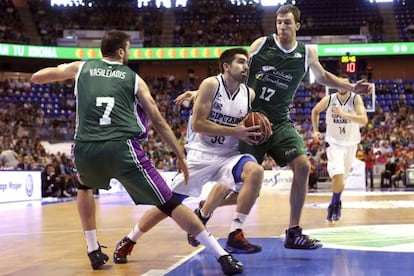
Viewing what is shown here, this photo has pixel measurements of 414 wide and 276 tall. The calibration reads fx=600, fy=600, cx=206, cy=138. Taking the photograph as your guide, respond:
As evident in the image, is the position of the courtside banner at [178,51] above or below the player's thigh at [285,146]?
above

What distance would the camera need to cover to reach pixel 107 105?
4051mm

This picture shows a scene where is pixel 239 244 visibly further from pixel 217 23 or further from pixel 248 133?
pixel 217 23

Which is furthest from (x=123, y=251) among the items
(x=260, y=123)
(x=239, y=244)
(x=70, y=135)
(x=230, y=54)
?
(x=70, y=135)

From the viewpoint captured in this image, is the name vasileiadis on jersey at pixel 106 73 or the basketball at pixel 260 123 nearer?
the name vasileiadis on jersey at pixel 106 73

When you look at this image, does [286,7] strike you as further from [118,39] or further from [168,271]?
[168,271]

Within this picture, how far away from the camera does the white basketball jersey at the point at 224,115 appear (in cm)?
482

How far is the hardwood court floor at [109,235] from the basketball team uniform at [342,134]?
844 millimetres

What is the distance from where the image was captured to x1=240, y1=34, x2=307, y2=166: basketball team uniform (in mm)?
5176

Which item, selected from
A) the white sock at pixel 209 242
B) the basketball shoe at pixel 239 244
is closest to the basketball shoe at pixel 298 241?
the basketball shoe at pixel 239 244

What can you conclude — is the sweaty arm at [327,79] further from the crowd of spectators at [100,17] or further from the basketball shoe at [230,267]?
the crowd of spectators at [100,17]

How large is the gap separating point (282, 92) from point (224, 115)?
27.4 inches

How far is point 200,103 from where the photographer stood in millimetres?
4719

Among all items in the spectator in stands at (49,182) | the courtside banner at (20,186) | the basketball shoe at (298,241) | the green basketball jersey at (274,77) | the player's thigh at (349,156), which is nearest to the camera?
the basketball shoe at (298,241)

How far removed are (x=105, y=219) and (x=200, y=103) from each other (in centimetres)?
477
